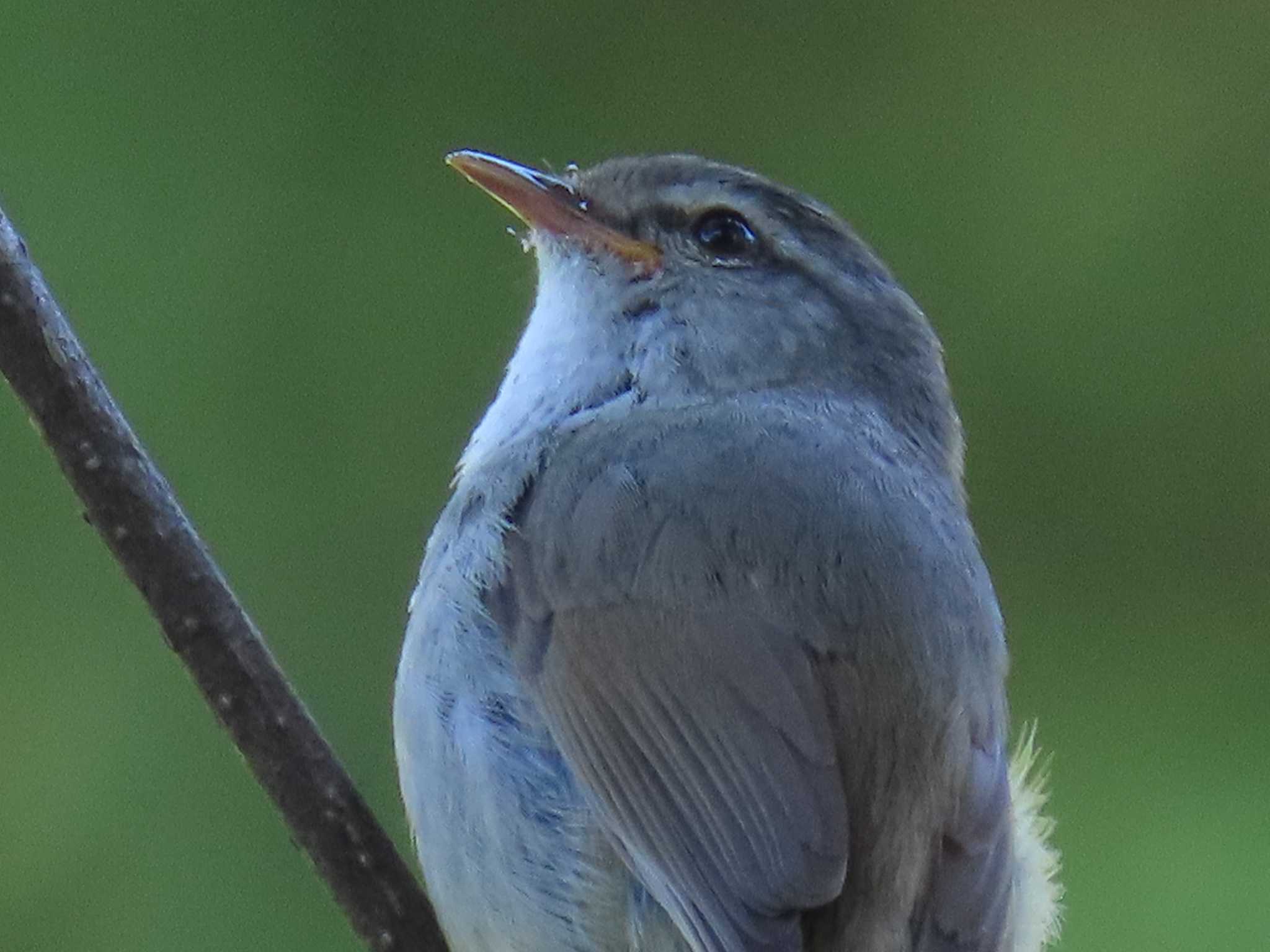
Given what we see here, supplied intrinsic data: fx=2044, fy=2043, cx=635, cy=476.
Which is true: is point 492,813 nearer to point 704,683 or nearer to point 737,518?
point 704,683

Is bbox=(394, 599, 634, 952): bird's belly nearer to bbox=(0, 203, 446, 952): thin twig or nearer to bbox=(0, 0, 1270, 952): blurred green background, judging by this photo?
bbox=(0, 203, 446, 952): thin twig

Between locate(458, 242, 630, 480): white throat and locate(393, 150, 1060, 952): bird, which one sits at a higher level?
locate(458, 242, 630, 480): white throat

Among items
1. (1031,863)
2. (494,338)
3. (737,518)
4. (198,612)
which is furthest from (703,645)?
(494,338)

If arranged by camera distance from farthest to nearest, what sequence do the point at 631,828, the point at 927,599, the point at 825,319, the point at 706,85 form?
the point at 706,85, the point at 825,319, the point at 927,599, the point at 631,828

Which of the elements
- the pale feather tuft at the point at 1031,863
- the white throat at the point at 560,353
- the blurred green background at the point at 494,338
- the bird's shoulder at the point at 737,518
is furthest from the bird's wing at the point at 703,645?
the blurred green background at the point at 494,338

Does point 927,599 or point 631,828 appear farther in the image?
point 927,599

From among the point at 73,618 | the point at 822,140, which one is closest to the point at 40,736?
the point at 73,618

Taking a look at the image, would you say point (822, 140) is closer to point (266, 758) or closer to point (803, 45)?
point (803, 45)

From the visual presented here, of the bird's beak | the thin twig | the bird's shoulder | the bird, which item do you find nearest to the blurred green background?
the bird's beak

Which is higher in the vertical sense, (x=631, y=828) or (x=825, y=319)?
(x=825, y=319)
